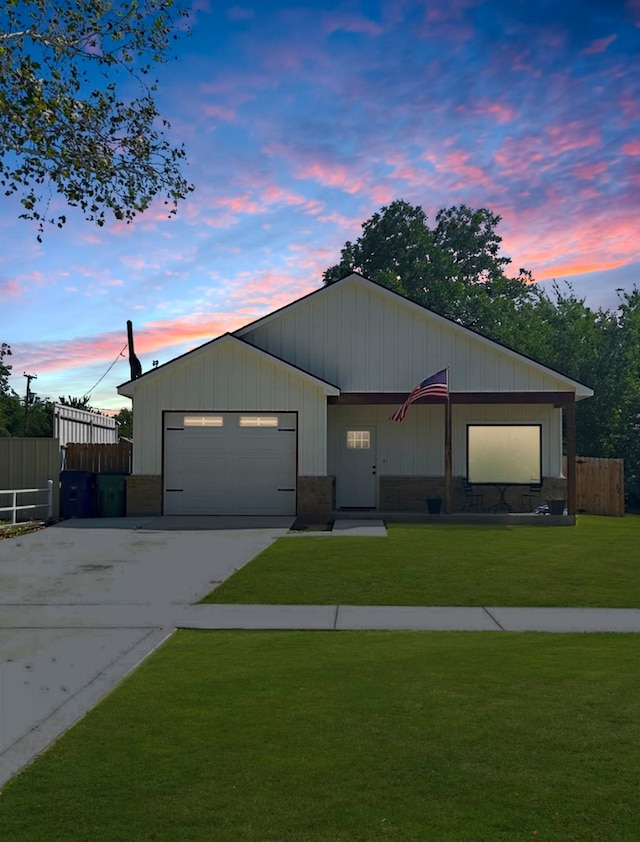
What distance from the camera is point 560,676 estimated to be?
6566 millimetres

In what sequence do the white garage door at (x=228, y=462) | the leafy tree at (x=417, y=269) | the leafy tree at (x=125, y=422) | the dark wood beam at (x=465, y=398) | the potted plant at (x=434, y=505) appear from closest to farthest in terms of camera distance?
the potted plant at (x=434, y=505), the white garage door at (x=228, y=462), the dark wood beam at (x=465, y=398), the leafy tree at (x=417, y=269), the leafy tree at (x=125, y=422)

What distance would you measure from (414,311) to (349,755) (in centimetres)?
2051

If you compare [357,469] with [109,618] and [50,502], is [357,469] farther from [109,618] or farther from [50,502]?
[109,618]

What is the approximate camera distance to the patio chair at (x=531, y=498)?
24.4 m

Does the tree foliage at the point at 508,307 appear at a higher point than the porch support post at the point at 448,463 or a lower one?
higher

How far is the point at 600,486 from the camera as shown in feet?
86.8

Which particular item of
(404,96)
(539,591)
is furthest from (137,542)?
(404,96)

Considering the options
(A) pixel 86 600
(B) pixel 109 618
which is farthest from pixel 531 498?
(B) pixel 109 618

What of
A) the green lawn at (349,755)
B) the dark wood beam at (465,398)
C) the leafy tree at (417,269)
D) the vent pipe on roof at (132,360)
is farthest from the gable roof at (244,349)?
the leafy tree at (417,269)

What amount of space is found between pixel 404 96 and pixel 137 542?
1030 centimetres

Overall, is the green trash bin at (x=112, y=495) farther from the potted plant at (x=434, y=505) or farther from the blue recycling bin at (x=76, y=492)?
the potted plant at (x=434, y=505)

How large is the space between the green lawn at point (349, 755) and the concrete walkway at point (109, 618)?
387mm

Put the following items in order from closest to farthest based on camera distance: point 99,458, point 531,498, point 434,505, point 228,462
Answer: point 434,505 → point 228,462 → point 99,458 → point 531,498

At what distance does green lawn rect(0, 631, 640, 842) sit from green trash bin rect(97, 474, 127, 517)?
16.1 meters
